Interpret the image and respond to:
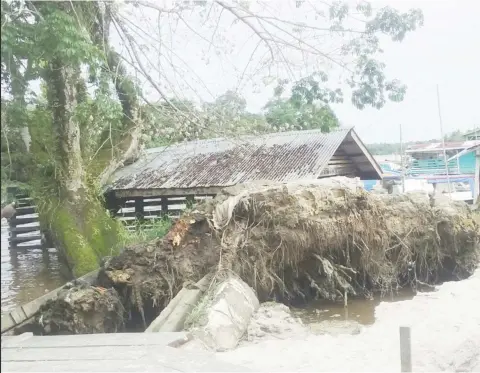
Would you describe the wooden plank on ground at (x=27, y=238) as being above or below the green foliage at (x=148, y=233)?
below

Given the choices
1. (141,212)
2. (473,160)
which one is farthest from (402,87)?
(473,160)

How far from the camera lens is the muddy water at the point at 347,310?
8.66m

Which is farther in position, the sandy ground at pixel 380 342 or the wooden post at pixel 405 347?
the sandy ground at pixel 380 342

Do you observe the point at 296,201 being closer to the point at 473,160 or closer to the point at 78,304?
the point at 78,304

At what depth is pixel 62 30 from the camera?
586 centimetres

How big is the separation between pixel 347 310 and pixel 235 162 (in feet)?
16.3

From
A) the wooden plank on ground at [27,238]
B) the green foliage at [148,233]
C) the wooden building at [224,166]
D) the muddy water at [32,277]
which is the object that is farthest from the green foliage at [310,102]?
the wooden plank on ground at [27,238]

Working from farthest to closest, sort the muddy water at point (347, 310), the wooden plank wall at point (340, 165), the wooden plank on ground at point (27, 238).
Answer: the wooden plank on ground at point (27, 238), the wooden plank wall at point (340, 165), the muddy water at point (347, 310)

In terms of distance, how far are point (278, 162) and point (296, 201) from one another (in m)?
3.69

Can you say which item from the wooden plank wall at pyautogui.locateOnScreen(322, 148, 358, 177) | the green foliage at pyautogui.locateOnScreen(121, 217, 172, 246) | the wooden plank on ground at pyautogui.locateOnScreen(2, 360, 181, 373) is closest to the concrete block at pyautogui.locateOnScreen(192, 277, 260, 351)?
the wooden plank on ground at pyautogui.locateOnScreen(2, 360, 181, 373)

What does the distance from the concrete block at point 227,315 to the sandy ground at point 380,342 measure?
0.16m

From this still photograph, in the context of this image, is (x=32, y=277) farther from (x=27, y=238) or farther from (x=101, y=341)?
(x=101, y=341)

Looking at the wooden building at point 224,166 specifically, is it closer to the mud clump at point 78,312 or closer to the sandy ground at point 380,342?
the sandy ground at point 380,342

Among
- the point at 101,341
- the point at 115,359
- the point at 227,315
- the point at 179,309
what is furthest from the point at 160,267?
the point at 115,359
